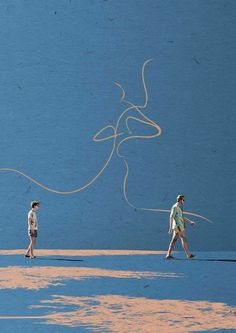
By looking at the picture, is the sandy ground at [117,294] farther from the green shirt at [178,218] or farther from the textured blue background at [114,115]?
the textured blue background at [114,115]

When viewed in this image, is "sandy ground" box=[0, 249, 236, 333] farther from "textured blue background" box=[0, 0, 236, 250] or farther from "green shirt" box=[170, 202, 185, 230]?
"textured blue background" box=[0, 0, 236, 250]

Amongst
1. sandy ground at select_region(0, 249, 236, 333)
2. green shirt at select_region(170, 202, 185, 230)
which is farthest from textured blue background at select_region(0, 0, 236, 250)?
green shirt at select_region(170, 202, 185, 230)

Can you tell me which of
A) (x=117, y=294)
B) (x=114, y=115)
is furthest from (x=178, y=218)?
(x=117, y=294)

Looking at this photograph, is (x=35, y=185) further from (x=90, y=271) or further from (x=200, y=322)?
(x=200, y=322)

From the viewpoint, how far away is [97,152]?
63.3 ft

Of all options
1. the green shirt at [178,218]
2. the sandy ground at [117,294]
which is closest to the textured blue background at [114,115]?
the sandy ground at [117,294]

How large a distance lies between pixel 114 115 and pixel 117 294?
9227 mm

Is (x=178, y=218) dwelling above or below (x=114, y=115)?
below

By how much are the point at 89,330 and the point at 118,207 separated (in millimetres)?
11380

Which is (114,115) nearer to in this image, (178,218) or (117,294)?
(178,218)

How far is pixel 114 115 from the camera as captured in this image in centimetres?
1938

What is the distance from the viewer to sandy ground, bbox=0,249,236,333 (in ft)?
27.0

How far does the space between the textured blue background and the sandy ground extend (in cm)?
203

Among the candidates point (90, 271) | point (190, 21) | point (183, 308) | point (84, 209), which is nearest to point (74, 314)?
point (183, 308)
